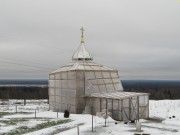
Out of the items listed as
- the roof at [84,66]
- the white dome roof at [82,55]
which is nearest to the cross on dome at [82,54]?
the white dome roof at [82,55]

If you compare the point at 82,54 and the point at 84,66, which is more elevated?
the point at 82,54

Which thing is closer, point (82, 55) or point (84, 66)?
point (84, 66)

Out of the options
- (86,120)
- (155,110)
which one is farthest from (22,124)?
(155,110)

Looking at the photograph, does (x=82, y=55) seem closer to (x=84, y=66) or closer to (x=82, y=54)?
(x=82, y=54)

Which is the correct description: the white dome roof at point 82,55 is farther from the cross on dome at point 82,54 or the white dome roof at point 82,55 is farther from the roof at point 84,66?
the roof at point 84,66

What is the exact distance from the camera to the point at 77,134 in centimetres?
2652

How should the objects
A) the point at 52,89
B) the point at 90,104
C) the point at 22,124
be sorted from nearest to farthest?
the point at 22,124, the point at 90,104, the point at 52,89

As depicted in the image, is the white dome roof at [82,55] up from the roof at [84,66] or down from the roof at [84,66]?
up

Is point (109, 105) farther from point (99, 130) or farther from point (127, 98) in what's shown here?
point (99, 130)

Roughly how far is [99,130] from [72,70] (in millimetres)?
15275

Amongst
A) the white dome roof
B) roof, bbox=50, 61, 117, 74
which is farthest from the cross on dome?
roof, bbox=50, 61, 117, 74

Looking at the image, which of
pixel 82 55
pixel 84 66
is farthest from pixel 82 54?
pixel 84 66

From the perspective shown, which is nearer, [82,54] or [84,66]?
[84,66]

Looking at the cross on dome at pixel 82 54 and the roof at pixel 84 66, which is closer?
the roof at pixel 84 66
